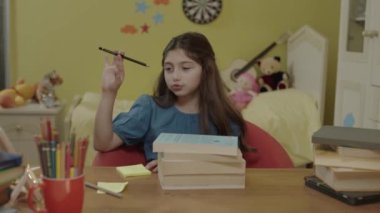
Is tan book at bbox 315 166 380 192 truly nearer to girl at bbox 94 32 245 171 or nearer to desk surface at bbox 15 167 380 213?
desk surface at bbox 15 167 380 213

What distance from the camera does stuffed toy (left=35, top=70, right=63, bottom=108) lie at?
3191mm

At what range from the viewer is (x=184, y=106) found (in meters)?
1.77

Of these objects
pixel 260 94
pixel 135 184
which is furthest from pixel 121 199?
pixel 260 94

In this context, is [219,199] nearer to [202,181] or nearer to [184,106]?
[202,181]

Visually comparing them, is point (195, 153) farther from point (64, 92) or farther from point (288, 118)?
point (64, 92)

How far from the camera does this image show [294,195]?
1.18 m

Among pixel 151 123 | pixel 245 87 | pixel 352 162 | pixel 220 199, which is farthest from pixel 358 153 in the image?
pixel 245 87

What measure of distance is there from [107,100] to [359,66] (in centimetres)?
179

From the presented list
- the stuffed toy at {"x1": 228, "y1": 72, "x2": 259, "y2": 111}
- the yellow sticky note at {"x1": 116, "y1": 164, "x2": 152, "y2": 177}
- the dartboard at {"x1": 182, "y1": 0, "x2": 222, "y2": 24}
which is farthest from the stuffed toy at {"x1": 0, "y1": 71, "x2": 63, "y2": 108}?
the yellow sticky note at {"x1": 116, "y1": 164, "x2": 152, "y2": 177}

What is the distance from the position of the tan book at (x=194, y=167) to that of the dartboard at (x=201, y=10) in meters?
2.60

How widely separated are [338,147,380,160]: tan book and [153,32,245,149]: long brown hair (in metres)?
0.58

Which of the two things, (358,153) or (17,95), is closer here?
(358,153)

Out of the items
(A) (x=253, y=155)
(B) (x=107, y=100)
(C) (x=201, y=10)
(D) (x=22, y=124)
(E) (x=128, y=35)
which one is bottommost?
(D) (x=22, y=124)

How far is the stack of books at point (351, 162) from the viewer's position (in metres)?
1.13
